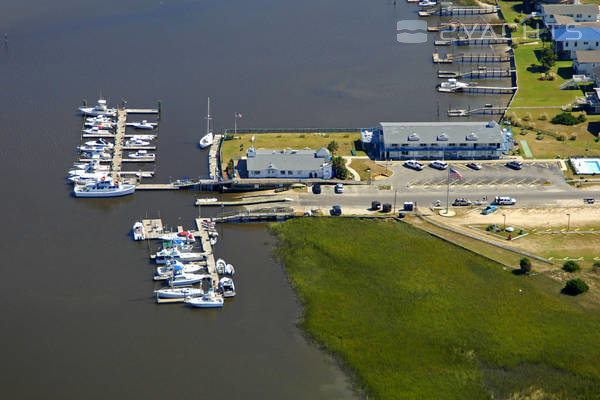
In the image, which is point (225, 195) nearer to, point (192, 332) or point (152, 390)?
point (192, 332)

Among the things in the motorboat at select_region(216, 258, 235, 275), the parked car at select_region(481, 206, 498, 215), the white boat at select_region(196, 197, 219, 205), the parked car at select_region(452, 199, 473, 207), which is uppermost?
the white boat at select_region(196, 197, 219, 205)

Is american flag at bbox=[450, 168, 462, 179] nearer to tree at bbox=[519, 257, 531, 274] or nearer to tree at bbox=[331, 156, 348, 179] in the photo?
tree at bbox=[331, 156, 348, 179]

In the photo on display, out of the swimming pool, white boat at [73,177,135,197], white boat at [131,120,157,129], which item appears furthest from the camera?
white boat at [131,120,157,129]

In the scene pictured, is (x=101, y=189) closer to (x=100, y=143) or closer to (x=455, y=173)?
(x=100, y=143)

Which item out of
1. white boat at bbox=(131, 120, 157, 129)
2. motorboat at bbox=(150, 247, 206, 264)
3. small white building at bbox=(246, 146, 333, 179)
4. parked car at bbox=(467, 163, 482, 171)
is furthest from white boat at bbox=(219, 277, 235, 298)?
white boat at bbox=(131, 120, 157, 129)

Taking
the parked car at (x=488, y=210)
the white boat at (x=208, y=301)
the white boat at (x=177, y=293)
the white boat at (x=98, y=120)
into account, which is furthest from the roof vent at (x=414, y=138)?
the white boat at (x=98, y=120)

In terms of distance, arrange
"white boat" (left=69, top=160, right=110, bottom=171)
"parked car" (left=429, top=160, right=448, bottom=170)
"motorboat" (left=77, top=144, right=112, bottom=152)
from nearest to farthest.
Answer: "parked car" (left=429, top=160, right=448, bottom=170)
"white boat" (left=69, top=160, right=110, bottom=171)
"motorboat" (left=77, top=144, right=112, bottom=152)
